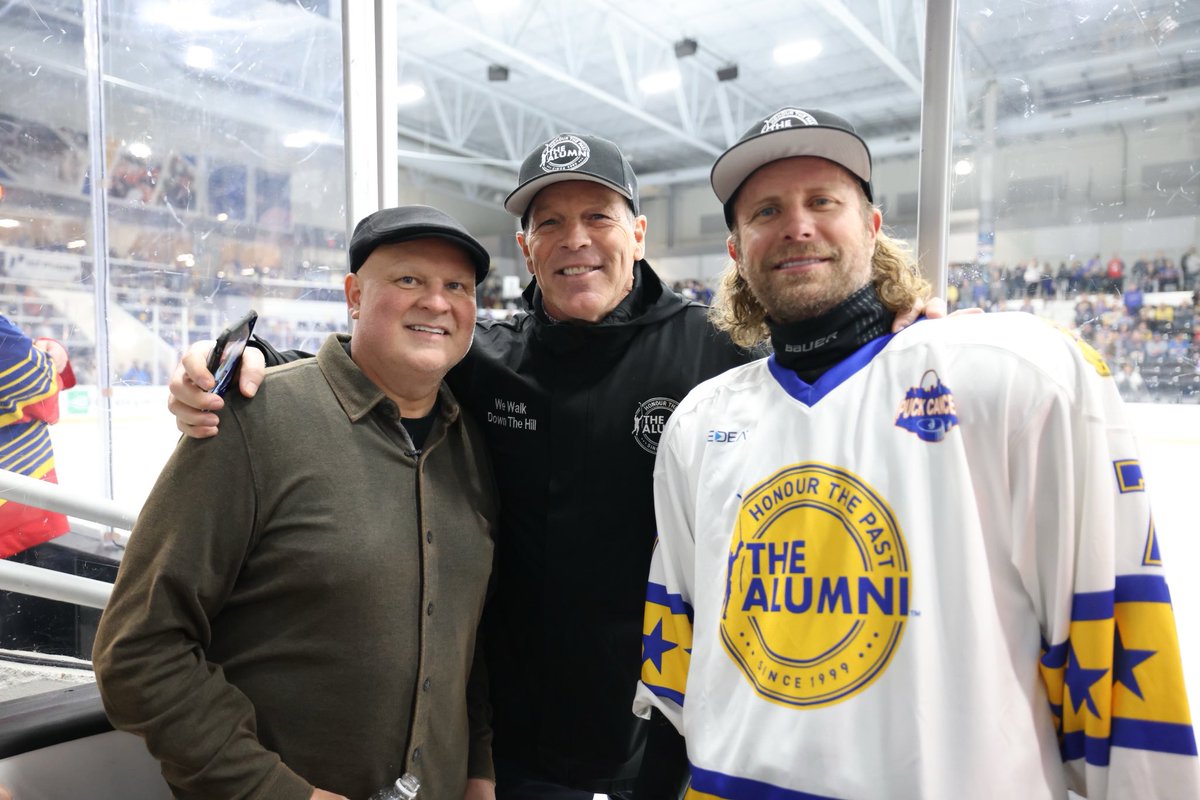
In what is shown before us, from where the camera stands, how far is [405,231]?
1.31 metres

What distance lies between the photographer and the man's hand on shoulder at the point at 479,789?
142cm

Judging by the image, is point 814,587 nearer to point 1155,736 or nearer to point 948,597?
point 948,597

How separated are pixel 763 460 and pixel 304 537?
0.71m

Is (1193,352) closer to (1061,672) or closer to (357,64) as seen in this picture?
(1061,672)

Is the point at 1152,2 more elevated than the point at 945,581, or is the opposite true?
the point at 1152,2

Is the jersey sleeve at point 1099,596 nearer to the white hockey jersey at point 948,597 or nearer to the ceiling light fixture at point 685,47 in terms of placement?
the white hockey jersey at point 948,597

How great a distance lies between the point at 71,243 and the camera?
294 centimetres

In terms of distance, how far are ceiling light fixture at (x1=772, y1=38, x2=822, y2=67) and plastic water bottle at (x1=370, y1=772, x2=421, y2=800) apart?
1057 cm

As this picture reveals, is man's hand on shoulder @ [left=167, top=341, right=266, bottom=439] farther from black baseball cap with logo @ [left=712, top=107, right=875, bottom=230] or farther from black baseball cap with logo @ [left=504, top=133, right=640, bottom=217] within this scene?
black baseball cap with logo @ [left=712, top=107, right=875, bottom=230]

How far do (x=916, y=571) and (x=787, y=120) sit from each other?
711 millimetres

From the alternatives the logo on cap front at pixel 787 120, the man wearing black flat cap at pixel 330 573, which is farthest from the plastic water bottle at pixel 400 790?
the logo on cap front at pixel 787 120

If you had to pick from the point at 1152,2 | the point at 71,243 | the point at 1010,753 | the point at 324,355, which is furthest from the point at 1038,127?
the point at 71,243

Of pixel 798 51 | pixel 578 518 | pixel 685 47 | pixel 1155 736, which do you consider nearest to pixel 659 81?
pixel 685 47

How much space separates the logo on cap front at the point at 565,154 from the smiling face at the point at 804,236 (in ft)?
1.28
